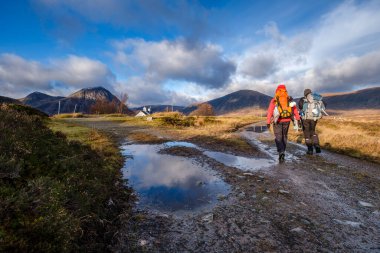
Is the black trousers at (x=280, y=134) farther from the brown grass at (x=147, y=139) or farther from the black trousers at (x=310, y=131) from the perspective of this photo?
the brown grass at (x=147, y=139)

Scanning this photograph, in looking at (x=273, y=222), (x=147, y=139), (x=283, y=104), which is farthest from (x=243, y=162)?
(x=147, y=139)

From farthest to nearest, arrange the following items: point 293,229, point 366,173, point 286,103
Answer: point 286,103
point 366,173
point 293,229

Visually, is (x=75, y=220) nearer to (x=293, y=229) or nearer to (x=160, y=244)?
(x=160, y=244)

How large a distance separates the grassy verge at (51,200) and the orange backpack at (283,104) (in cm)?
707

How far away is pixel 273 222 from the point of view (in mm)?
4117

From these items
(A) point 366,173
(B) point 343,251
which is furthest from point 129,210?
(A) point 366,173

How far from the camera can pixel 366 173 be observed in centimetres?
798

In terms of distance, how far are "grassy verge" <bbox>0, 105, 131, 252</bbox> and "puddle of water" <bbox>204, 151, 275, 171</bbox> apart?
421 cm

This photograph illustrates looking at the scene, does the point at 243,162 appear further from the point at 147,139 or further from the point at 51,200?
the point at 147,139

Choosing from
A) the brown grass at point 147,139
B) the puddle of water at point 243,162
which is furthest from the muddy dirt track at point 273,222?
the brown grass at point 147,139

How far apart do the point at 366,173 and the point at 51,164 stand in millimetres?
9191

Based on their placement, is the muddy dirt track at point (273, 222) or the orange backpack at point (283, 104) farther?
the orange backpack at point (283, 104)

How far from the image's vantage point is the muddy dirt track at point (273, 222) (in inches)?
136

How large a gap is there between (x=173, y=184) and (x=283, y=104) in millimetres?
6267
